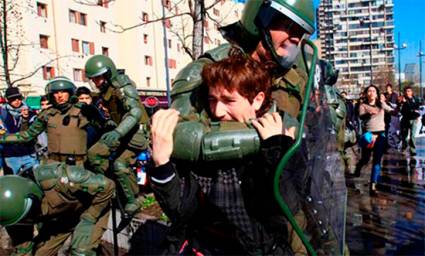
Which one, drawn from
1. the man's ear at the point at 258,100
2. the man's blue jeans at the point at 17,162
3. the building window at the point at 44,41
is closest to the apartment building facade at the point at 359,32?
the building window at the point at 44,41

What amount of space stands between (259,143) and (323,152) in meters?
0.26

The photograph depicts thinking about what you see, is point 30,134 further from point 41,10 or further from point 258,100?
point 41,10

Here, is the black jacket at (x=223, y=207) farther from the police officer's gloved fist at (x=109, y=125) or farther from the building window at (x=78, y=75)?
the building window at (x=78, y=75)

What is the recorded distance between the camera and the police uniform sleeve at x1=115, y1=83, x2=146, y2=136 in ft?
15.3

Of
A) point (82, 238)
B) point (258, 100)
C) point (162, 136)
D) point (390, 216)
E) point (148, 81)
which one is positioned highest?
point (148, 81)

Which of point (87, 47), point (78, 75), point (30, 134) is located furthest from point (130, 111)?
point (87, 47)

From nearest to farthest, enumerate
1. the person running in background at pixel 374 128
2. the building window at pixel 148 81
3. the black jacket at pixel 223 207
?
the black jacket at pixel 223 207 → the person running in background at pixel 374 128 → the building window at pixel 148 81

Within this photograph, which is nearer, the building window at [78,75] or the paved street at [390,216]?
the paved street at [390,216]

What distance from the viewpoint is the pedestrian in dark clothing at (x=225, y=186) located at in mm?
1443

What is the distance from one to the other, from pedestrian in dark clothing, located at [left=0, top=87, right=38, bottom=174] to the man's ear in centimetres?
585

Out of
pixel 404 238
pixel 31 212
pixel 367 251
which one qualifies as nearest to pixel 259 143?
pixel 31 212

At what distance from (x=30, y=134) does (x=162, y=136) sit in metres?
3.78

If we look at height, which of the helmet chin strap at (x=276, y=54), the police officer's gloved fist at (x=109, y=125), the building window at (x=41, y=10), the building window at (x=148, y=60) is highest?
the building window at (x=41, y=10)

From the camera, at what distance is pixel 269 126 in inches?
54.1
